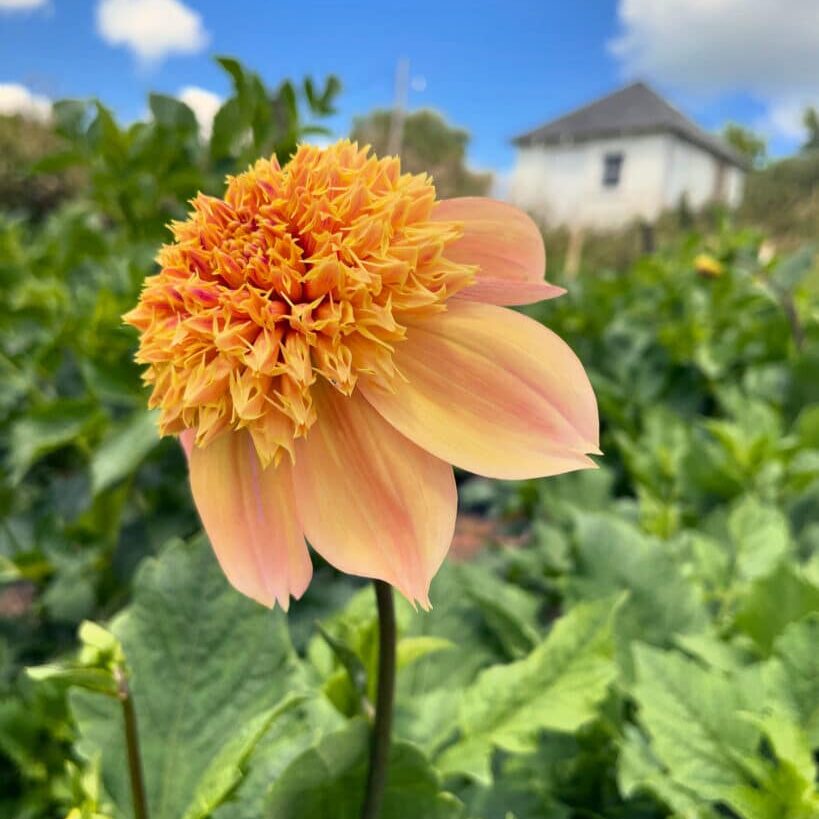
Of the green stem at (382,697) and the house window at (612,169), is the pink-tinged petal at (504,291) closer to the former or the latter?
the green stem at (382,697)

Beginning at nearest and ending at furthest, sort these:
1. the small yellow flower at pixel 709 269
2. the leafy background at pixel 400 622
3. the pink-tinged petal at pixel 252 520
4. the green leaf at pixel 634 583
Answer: the pink-tinged petal at pixel 252 520 → the leafy background at pixel 400 622 → the green leaf at pixel 634 583 → the small yellow flower at pixel 709 269

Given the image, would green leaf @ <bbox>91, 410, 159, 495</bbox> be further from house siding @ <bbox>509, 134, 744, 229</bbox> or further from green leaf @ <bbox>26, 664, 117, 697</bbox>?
house siding @ <bbox>509, 134, 744, 229</bbox>

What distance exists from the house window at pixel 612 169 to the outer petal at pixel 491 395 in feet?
104

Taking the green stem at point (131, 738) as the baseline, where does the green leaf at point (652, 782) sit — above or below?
below

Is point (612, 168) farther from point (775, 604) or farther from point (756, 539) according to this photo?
point (775, 604)

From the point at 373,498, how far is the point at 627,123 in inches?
1344

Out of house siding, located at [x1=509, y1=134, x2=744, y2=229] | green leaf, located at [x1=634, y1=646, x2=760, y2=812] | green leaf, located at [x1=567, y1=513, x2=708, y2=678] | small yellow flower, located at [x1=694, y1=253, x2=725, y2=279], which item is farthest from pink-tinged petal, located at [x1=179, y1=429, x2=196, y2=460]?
house siding, located at [x1=509, y1=134, x2=744, y2=229]

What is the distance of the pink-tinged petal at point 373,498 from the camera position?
472mm

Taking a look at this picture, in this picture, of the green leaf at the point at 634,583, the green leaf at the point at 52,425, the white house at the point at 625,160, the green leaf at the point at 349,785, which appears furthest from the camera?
the white house at the point at 625,160

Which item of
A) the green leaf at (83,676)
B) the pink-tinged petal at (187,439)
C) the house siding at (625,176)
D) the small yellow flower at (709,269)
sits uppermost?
the house siding at (625,176)

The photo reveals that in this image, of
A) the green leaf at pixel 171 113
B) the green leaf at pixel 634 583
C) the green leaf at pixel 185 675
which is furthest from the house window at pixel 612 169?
the green leaf at pixel 185 675

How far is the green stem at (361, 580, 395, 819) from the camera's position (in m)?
0.50

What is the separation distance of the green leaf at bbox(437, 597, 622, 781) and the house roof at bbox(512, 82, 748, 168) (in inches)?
1292

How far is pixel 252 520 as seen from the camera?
488 millimetres
